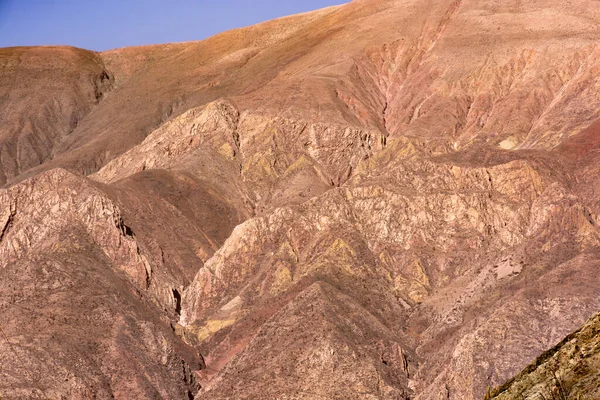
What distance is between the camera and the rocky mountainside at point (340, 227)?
82.4 metres

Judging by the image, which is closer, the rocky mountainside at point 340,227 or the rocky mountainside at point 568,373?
the rocky mountainside at point 568,373

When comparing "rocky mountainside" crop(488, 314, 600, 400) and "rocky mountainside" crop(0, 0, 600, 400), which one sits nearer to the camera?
"rocky mountainside" crop(488, 314, 600, 400)

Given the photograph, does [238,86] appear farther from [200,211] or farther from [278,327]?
[278,327]

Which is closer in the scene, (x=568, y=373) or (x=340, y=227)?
(x=568, y=373)

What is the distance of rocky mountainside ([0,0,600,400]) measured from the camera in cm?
8238

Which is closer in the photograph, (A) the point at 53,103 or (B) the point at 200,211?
(B) the point at 200,211

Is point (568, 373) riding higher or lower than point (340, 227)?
higher

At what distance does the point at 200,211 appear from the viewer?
121 meters

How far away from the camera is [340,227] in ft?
350

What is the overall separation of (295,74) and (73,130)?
2130 inches

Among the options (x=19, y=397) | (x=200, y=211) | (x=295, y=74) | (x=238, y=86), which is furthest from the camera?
(x=238, y=86)

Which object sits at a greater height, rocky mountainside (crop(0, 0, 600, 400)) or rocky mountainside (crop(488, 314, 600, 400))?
rocky mountainside (crop(488, 314, 600, 400))

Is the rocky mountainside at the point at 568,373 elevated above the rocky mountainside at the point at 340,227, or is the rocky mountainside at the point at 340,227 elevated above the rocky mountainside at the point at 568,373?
the rocky mountainside at the point at 568,373

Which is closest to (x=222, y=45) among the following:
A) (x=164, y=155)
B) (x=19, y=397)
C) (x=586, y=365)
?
(x=164, y=155)
